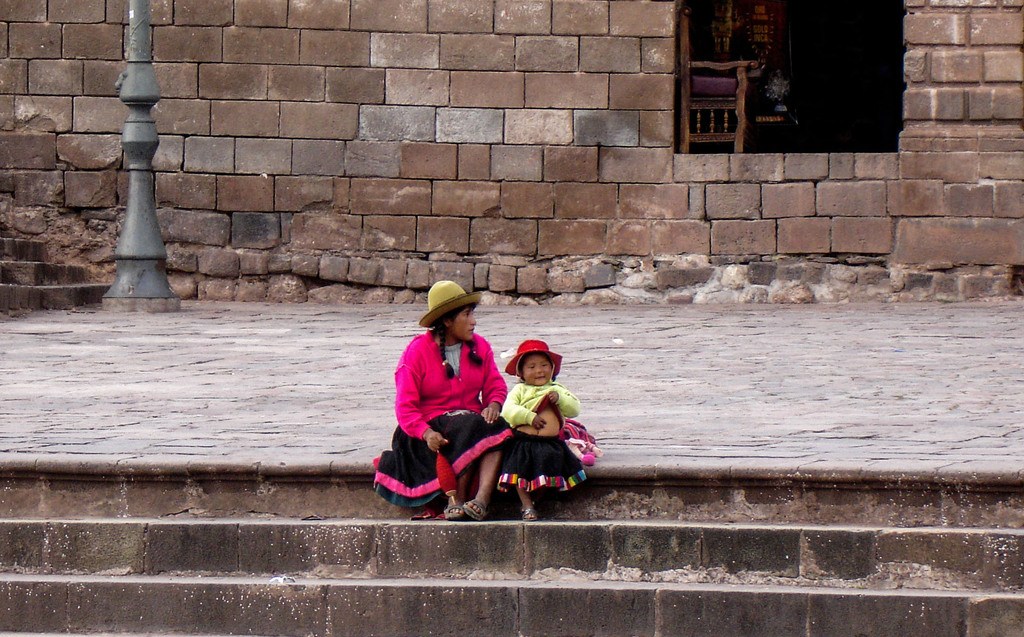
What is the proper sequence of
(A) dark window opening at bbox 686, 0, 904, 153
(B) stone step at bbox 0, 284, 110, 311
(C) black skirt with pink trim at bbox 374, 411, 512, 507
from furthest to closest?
(A) dark window opening at bbox 686, 0, 904, 153 → (B) stone step at bbox 0, 284, 110, 311 → (C) black skirt with pink trim at bbox 374, 411, 512, 507

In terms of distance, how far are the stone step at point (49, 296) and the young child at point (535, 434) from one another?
267 inches

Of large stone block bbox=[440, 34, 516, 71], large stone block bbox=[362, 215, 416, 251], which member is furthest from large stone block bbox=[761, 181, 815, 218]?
large stone block bbox=[362, 215, 416, 251]

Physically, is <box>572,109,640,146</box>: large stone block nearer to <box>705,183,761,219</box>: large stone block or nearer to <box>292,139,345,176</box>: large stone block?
<box>705,183,761,219</box>: large stone block

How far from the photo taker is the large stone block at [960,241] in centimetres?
1294

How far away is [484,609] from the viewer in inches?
198

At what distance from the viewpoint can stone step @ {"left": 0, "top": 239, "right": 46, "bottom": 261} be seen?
12.4 metres

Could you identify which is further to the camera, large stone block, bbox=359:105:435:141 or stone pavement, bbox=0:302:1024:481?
large stone block, bbox=359:105:435:141

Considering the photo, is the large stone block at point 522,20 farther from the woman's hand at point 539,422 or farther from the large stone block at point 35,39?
the woman's hand at point 539,422

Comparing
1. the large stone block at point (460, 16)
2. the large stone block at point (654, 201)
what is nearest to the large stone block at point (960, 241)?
the large stone block at point (654, 201)

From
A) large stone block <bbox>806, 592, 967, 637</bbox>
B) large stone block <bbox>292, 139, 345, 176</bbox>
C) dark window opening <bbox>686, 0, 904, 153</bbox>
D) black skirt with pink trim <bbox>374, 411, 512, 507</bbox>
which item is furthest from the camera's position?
dark window opening <bbox>686, 0, 904, 153</bbox>

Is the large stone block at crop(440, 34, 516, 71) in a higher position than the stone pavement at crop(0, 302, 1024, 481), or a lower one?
higher

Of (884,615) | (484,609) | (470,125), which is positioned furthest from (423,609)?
(470,125)

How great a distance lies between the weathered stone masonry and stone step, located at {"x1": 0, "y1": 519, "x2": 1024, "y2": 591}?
8072mm

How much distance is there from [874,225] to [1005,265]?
3.44 ft
